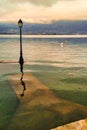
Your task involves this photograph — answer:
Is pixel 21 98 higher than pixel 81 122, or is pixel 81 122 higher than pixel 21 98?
pixel 81 122

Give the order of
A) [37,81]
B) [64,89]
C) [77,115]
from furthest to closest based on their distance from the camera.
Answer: [37,81] → [64,89] → [77,115]

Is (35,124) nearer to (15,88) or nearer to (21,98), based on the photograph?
(21,98)

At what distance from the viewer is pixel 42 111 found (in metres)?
17.8

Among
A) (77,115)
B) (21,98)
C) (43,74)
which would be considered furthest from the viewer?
(43,74)

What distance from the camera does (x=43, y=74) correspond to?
3278cm

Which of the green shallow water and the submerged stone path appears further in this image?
the green shallow water

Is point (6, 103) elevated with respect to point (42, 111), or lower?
lower

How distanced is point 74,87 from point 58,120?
359 inches

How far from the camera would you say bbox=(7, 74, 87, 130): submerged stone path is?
15831mm

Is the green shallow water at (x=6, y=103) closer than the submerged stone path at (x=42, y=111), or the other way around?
the submerged stone path at (x=42, y=111)

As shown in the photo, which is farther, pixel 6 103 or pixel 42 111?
pixel 6 103

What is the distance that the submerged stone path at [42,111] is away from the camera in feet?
51.9

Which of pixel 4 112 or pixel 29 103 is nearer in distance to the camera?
pixel 4 112

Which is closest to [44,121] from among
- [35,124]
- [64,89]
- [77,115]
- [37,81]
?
[35,124]
